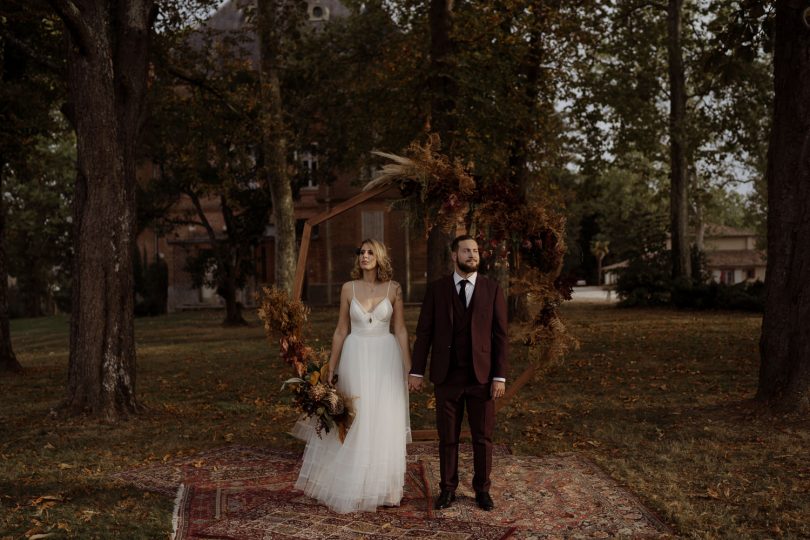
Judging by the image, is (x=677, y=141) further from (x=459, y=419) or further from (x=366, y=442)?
(x=366, y=442)

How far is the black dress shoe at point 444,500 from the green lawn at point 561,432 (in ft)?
5.69

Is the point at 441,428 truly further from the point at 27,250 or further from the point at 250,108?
the point at 27,250

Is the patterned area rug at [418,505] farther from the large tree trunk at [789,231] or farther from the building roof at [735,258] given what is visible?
the building roof at [735,258]

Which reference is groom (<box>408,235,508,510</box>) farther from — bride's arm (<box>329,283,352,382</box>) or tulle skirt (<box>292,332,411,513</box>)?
bride's arm (<box>329,283,352,382</box>)

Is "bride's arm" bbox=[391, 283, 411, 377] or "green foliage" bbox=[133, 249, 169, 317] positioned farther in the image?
"green foliage" bbox=[133, 249, 169, 317]

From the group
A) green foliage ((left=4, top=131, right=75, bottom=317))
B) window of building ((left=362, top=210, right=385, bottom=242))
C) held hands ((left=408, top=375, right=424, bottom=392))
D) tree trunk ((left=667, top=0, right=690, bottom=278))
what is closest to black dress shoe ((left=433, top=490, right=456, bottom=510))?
held hands ((left=408, top=375, right=424, bottom=392))

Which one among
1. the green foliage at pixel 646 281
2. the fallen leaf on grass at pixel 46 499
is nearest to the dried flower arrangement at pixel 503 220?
the fallen leaf on grass at pixel 46 499

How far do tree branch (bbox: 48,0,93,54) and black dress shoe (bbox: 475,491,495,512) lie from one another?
7986 mm

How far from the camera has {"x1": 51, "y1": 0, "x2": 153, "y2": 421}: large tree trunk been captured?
34.8 ft

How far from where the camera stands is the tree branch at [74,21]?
32.5 feet

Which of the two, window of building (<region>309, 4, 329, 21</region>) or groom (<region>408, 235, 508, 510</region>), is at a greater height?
window of building (<region>309, 4, 329, 21</region>)

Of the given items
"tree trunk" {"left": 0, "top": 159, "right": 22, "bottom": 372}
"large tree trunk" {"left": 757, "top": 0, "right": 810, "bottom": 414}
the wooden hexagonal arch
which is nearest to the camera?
the wooden hexagonal arch

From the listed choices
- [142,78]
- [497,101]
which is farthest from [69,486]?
[497,101]

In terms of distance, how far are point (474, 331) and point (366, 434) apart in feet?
4.60
